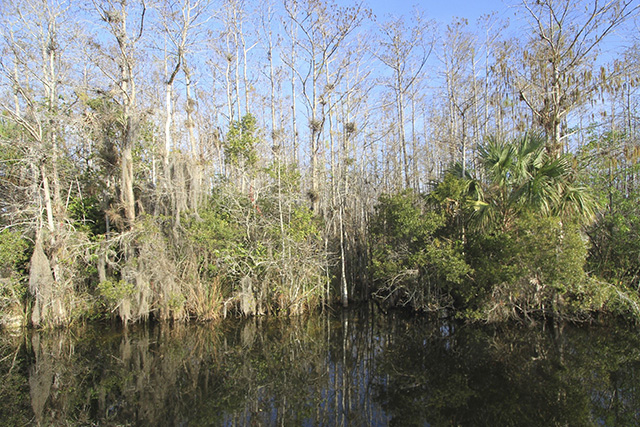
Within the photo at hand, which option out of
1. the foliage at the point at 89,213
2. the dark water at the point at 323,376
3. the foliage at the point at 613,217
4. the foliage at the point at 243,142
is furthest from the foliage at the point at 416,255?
the foliage at the point at 89,213

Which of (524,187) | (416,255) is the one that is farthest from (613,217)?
(416,255)

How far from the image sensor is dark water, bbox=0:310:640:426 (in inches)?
217

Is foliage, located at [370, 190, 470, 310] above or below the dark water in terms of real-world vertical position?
above

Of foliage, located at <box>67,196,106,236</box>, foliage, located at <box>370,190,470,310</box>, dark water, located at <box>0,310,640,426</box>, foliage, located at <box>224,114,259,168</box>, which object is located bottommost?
dark water, located at <box>0,310,640,426</box>

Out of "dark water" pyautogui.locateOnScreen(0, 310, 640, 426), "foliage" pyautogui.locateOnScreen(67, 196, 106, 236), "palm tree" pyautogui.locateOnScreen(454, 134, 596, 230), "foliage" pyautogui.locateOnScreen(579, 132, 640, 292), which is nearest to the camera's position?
"dark water" pyautogui.locateOnScreen(0, 310, 640, 426)

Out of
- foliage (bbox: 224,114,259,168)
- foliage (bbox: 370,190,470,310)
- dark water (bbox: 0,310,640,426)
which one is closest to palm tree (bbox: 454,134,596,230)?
foliage (bbox: 370,190,470,310)

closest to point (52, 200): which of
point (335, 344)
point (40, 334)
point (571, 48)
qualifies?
point (40, 334)

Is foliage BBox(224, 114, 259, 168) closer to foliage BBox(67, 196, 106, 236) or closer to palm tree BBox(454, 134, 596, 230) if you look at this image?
foliage BBox(67, 196, 106, 236)

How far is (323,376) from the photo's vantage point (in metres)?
6.94

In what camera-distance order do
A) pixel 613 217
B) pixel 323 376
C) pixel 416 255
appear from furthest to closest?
1. pixel 416 255
2. pixel 613 217
3. pixel 323 376

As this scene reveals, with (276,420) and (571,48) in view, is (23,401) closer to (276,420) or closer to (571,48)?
(276,420)

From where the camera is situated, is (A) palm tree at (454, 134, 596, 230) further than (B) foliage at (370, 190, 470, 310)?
No

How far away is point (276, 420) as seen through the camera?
17.6 ft

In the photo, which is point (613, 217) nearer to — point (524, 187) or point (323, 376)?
point (524, 187)
